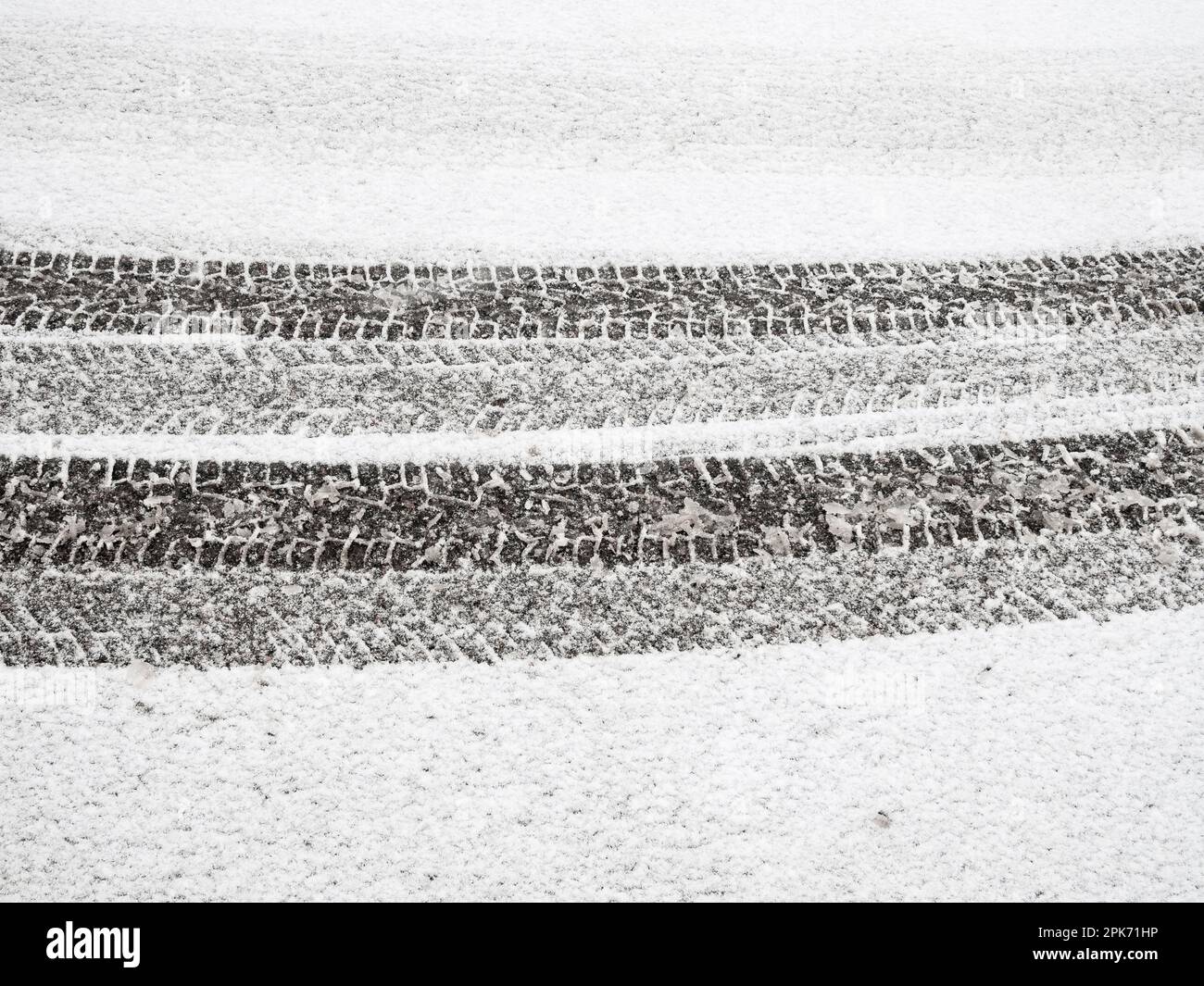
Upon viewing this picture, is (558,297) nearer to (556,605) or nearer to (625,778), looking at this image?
(556,605)

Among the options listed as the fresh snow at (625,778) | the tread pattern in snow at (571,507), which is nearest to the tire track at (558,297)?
the tread pattern in snow at (571,507)

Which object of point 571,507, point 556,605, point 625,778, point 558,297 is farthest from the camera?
point 558,297

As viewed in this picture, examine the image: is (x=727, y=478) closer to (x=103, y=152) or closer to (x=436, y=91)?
(x=436, y=91)

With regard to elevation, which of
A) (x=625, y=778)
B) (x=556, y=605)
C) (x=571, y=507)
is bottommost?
(x=625, y=778)

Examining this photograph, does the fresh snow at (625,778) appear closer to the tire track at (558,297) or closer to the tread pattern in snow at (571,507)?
the tread pattern in snow at (571,507)

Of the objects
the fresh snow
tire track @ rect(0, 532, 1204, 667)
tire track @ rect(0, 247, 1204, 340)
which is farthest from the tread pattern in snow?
tire track @ rect(0, 247, 1204, 340)

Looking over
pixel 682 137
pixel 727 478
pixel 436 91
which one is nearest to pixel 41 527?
pixel 727 478

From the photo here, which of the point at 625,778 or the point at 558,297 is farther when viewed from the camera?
the point at 558,297

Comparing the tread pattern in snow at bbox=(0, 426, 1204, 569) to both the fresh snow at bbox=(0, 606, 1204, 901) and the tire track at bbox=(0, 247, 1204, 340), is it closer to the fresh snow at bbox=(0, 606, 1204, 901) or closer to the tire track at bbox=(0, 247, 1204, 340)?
the fresh snow at bbox=(0, 606, 1204, 901)

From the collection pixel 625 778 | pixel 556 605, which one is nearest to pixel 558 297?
pixel 556 605

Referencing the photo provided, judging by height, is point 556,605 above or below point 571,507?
below

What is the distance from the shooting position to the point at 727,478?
3195 millimetres
